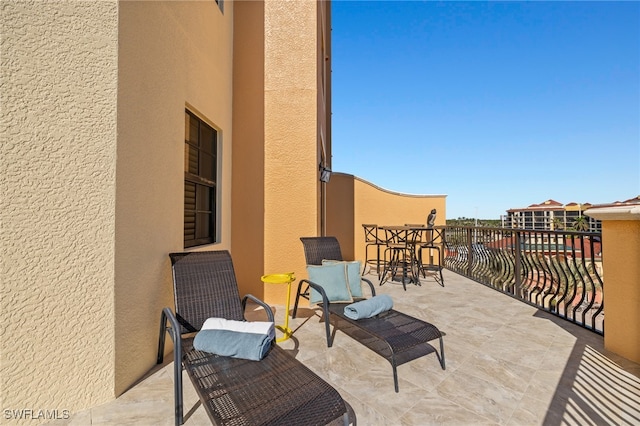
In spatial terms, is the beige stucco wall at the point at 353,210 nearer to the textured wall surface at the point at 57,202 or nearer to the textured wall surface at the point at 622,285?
the textured wall surface at the point at 622,285

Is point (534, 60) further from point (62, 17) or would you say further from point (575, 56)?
point (62, 17)

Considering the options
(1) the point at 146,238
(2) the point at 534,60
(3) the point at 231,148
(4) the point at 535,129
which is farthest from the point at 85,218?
(4) the point at 535,129

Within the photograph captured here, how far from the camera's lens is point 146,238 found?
7.97 feet

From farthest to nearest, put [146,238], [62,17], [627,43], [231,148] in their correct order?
[627,43], [231,148], [146,238], [62,17]

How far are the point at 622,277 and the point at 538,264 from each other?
6.61ft

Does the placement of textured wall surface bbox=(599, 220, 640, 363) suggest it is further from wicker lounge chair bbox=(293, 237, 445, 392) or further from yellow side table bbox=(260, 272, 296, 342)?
yellow side table bbox=(260, 272, 296, 342)

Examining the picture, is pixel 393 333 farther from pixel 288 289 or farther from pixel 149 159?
→ pixel 149 159

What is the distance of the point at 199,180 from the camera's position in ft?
12.3

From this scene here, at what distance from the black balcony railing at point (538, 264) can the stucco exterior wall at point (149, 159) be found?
4963mm

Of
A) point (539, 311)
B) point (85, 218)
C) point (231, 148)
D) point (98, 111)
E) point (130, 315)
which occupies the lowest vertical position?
point (539, 311)

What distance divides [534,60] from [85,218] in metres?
14.6

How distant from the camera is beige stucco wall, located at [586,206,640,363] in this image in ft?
8.71

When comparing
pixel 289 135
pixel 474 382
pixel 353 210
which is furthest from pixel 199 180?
pixel 353 210

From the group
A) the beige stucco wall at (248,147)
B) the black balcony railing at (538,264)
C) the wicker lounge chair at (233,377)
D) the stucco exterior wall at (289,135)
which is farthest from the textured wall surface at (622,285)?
the beige stucco wall at (248,147)
